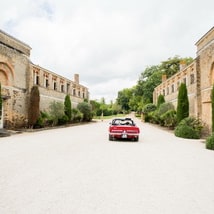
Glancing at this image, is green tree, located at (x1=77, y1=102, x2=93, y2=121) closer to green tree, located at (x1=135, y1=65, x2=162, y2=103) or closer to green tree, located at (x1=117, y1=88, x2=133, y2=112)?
green tree, located at (x1=135, y1=65, x2=162, y2=103)

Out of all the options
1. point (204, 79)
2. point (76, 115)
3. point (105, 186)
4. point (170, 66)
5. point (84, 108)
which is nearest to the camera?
point (105, 186)

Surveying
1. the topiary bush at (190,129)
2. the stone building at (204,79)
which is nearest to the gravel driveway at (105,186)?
the topiary bush at (190,129)

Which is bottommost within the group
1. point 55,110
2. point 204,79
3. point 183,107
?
point 55,110

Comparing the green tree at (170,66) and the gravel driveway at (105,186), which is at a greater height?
the green tree at (170,66)

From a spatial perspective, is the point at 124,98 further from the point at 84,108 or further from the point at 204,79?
the point at 204,79

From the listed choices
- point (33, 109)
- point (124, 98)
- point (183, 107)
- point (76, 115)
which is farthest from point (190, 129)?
point (124, 98)

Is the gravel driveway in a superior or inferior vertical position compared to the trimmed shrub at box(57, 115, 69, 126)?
inferior

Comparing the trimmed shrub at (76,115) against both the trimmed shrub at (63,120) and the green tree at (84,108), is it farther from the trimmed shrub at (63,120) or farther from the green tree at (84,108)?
the trimmed shrub at (63,120)

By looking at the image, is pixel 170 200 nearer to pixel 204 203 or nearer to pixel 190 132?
pixel 204 203

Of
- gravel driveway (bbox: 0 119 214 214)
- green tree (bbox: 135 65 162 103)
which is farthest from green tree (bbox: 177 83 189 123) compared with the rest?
green tree (bbox: 135 65 162 103)

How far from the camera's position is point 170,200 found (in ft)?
13.8

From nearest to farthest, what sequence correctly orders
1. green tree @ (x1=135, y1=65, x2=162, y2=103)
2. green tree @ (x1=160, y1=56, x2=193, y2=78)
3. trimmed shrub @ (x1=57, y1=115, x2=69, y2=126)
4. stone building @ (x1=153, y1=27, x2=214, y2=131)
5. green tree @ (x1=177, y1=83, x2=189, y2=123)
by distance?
stone building @ (x1=153, y1=27, x2=214, y2=131)
green tree @ (x1=177, y1=83, x2=189, y2=123)
trimmed shrub @ (x1=57, y1=115, x2=69, y2=126)
green tree @ (x1=135, y1=65, x2=162, y2=103)
green tree @ (x1=160, y1=56, x2=193, y2=78)

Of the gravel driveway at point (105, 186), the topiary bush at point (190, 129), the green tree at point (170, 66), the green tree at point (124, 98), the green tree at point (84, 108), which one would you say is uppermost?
the green tree at point (170, 66)

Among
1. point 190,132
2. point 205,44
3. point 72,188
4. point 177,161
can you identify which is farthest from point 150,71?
point 72,188
